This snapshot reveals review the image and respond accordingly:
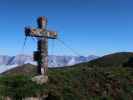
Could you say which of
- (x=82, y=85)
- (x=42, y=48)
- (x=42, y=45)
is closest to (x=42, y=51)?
(x=42, y=48)

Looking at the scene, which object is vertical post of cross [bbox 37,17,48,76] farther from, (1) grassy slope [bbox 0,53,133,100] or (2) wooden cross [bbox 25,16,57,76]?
(1) grassy slope [bbox 0,53,133,100]

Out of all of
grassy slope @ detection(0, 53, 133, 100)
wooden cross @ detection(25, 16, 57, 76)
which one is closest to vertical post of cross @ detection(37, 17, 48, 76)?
wooden cross @ detection(25, 16, 57, 76)

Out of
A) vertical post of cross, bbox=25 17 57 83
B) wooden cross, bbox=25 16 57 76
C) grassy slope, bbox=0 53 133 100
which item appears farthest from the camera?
wooden cross, bbox=25 16 57 76

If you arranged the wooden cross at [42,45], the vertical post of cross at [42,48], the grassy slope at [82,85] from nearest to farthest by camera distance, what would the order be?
the grassy slope at [82,85] → the vertical post of cross at [42,48] → the wooden cross at [42,45]

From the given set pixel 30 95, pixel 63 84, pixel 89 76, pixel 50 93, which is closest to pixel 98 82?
pixel 89 76

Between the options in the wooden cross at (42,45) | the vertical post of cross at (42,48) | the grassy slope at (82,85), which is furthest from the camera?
the wooden cross at (42,45)

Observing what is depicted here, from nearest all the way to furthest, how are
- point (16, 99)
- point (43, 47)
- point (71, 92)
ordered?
point (16, 99)
point (71, 92)
point (43, 47)

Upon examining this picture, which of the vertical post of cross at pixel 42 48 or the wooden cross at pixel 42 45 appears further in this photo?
the wooden cross at pixel 42 45

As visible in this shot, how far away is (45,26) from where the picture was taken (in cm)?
2522

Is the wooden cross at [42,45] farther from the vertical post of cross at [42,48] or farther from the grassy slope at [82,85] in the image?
the grassy slope at [82,85]

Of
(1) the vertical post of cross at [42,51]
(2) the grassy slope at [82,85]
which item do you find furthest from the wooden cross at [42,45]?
(2) the grassy slope at [82,85]

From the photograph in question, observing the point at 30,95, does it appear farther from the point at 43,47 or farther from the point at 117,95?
the point at 117,95

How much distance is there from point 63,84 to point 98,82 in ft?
10.8

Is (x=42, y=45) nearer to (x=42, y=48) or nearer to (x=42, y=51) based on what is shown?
(x=42, y=48)
